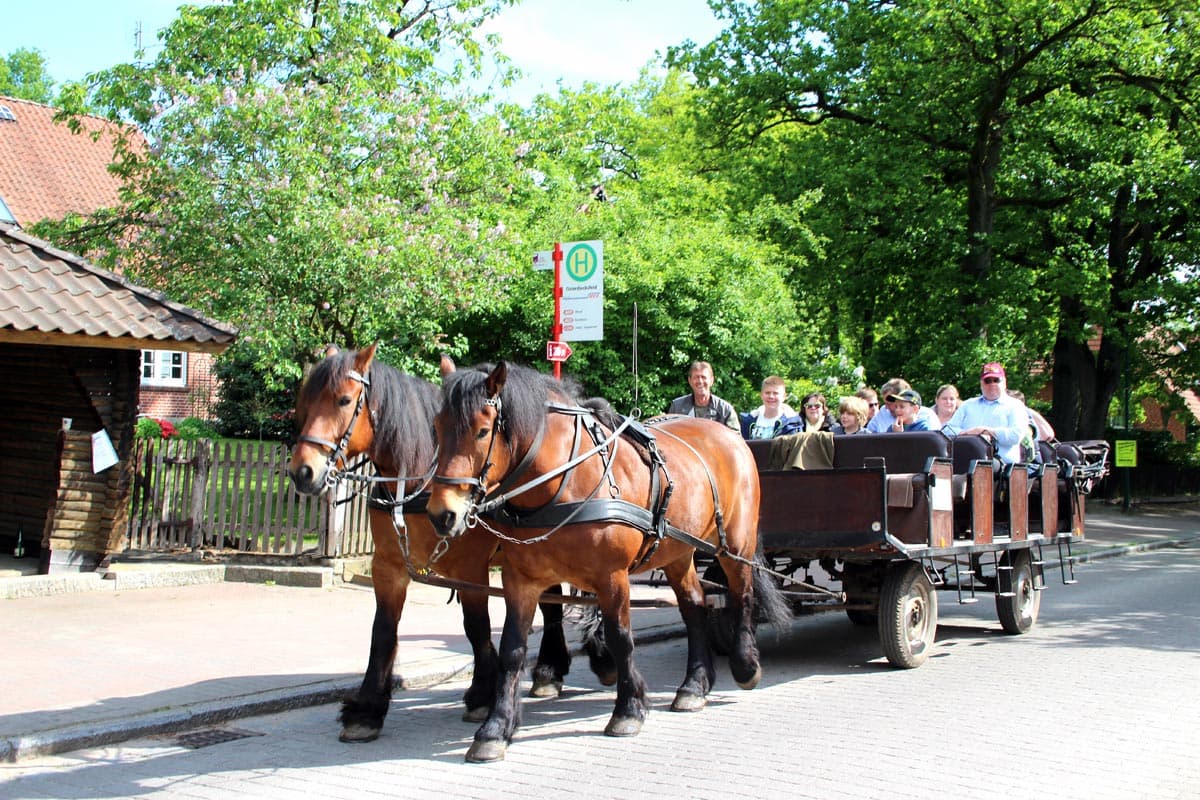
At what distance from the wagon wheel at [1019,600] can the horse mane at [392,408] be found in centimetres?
534

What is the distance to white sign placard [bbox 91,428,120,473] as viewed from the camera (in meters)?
10.6

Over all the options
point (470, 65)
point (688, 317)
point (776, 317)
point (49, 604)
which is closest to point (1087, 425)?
point (776, 317)

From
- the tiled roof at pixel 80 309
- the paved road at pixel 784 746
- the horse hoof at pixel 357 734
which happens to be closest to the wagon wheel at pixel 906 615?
the paved road at pixel 784 746

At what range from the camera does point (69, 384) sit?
448 inches

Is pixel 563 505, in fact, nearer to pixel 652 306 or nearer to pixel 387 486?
pixel 387 486

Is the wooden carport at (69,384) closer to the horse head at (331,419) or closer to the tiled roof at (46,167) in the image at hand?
the horse head at (331,419)

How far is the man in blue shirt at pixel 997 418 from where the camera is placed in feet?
30.2

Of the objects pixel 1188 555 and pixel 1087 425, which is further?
pixel 1087 425

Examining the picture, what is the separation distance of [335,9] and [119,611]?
9032 mm

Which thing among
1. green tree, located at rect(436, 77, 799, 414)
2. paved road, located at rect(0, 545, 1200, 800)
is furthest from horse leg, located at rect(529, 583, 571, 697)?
green tree, located at rect(436, 77, 799, 414)

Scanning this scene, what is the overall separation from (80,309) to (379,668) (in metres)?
5.65

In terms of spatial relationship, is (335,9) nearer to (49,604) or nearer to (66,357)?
(66,357)

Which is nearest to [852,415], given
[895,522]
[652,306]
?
[895,522]

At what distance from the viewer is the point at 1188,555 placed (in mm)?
18078
